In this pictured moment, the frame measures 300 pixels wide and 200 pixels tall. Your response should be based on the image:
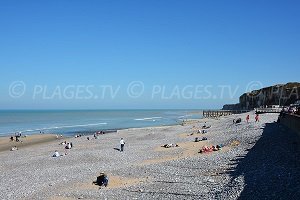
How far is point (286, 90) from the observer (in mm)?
82125

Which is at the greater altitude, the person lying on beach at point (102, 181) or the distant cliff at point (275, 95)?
the distant cliff at point (275, 95)

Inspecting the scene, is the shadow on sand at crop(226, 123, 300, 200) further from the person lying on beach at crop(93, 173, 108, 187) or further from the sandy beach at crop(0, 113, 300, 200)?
the person lying on beach at crop(93, 173, 108, 187)

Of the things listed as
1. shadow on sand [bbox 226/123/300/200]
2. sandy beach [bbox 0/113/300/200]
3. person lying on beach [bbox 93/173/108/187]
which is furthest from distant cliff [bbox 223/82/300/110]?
person lying on beach [bbox 93/173/108/187]

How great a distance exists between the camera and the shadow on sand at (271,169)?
42.7 ft

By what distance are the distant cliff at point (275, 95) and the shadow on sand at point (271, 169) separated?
5520 centimetres

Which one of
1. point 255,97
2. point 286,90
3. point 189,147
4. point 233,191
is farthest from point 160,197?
point 255,97

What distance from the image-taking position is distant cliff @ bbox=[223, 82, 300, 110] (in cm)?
7741

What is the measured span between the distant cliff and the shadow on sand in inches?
2173

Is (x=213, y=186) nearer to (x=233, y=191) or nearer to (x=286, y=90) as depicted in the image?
(x=233, y=191)

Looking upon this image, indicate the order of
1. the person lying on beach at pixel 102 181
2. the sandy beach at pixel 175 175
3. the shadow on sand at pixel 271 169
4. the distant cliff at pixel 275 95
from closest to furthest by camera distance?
the shadow on sand at pixel 271 169 < the sandy beach at pixel 175 175 < the person lying on beach at pixel 102 181 < the distant cliff at pixel 275 95

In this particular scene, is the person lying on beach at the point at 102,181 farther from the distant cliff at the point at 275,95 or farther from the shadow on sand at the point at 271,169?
the distant cliff at the point at 275,95

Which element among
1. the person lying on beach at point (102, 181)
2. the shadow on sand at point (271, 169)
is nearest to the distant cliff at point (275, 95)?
the shadow on sand at point (271, 169)

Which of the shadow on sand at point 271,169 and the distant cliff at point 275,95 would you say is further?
the distant cliff at point 275,95

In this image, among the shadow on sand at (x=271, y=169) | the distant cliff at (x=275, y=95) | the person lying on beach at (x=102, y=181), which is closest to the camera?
the shadow on sand at (x=271, y=169)
